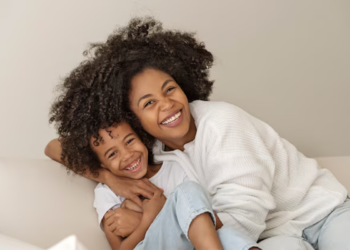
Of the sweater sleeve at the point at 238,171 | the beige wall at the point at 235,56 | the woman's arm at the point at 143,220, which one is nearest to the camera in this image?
the sweater sleeve at the point at 238,171

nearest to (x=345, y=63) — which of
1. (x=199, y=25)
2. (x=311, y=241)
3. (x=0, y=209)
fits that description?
(x=199, y=25)

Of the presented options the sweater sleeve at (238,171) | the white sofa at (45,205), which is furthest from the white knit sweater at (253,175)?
the white sofa at (45,205)

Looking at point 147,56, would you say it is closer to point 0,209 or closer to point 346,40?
point 0,209

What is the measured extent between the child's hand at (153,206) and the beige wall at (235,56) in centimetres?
78

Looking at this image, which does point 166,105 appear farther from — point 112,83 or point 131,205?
point 131,205

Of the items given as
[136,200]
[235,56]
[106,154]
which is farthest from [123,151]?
[235,56]

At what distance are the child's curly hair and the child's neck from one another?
7 cm

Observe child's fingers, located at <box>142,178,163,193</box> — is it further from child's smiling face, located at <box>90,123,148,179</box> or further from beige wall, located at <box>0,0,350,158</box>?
beige wall, located at <box>0,0,350,158</box>

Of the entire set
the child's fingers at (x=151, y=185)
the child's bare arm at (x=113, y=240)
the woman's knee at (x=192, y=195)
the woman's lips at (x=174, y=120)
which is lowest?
the child's bare arm at (x=113, y=240)

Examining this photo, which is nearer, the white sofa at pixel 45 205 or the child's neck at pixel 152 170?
the white sofa at pixel 45 205

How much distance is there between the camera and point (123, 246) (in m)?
1.26

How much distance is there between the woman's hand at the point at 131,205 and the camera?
1352 mm

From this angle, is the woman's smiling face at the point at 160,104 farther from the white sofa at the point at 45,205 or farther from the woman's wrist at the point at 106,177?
the white sofa at the point at 45,205

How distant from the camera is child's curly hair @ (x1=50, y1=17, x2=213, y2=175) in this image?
1364 millimetres
